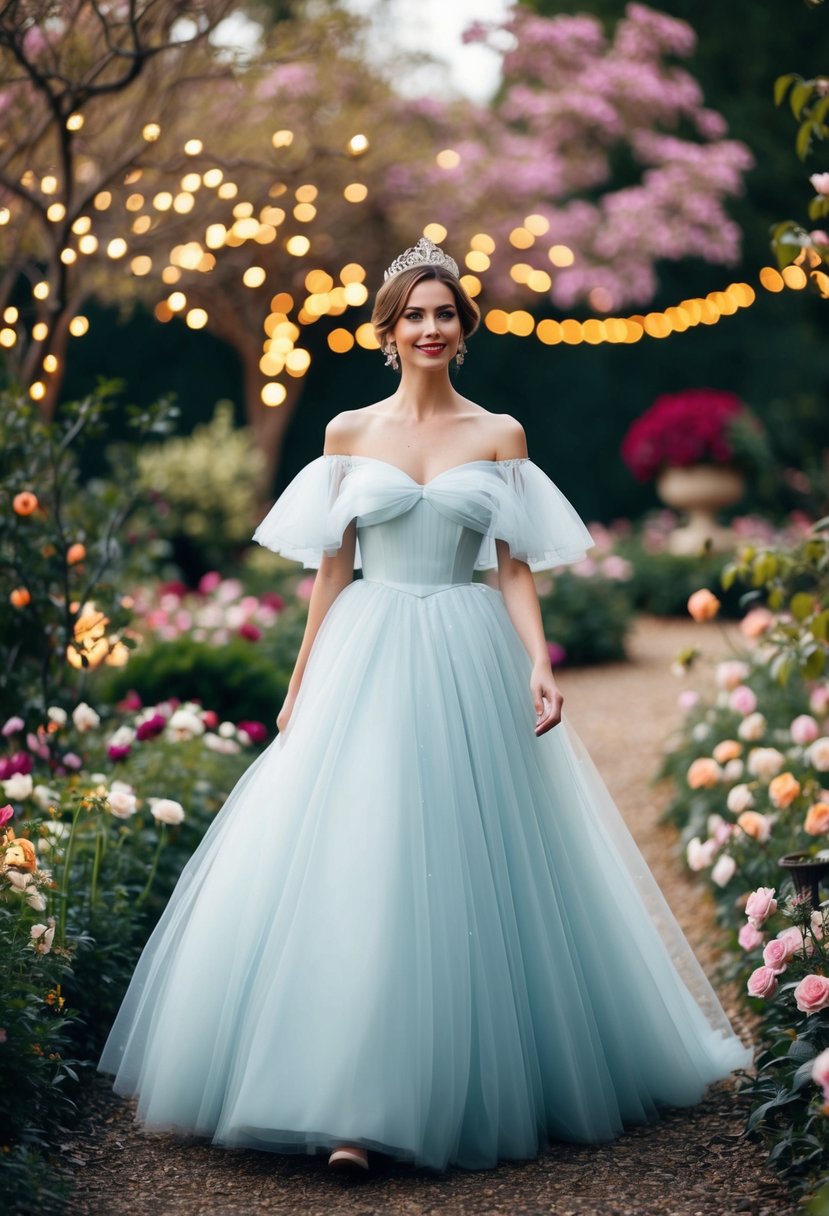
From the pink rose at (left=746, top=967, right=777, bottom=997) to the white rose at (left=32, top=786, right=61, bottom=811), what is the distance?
1.78 metres

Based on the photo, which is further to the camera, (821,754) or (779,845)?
(779,845)

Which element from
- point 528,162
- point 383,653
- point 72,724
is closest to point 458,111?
point 528,162

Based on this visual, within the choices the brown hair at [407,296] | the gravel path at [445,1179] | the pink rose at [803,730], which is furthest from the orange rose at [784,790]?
the brown hair at [407,296]

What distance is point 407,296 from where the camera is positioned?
2.90 m

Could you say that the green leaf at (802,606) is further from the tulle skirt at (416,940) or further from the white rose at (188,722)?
the white rose at (188,722)

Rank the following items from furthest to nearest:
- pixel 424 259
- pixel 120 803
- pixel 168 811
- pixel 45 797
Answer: pixel 45 797
pixel 168 811
pixel 120 803
pixel 424 259

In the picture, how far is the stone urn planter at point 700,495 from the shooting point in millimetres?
10938

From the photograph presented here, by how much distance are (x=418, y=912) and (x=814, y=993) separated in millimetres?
709

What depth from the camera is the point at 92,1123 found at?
9.18 feet

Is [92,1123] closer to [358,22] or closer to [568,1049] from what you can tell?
[568,1049]

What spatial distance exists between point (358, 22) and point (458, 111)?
14.0 ft

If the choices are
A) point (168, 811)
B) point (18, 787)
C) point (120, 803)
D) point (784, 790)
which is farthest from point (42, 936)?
point (784, 790)

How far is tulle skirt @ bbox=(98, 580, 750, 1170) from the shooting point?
96.1 inches

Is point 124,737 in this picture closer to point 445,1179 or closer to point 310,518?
point 310,518
